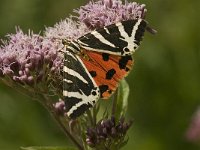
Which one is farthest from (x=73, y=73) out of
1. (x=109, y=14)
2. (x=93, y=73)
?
(x=109, y=14)

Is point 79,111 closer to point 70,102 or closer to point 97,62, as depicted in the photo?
point 70,102

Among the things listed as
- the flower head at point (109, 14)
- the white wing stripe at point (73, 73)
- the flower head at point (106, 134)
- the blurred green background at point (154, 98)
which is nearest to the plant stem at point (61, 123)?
the flower head at point (106, 134)

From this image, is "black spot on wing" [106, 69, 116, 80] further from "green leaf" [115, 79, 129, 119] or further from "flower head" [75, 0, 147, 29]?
"flower head" [75, 0, 147, 29]

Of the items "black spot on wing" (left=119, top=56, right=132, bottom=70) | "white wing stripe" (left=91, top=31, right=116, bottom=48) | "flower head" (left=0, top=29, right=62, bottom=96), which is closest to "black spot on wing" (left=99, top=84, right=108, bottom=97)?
"black spot on wing" (left=119, top=56, right=132, bottom=70)

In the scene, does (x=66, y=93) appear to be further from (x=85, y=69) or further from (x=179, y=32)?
(x=179, y=32)

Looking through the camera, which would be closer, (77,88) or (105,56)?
(77,88)

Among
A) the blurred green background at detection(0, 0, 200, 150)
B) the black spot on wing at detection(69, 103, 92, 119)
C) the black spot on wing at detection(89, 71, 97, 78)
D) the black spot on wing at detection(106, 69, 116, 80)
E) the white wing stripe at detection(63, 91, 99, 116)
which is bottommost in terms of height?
the blurred green background at detection(0, 0, 200, 150)

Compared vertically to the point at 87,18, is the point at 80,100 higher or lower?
lower

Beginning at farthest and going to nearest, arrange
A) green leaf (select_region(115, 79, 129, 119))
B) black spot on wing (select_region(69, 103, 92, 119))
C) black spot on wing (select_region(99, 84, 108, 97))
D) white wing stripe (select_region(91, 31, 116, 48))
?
green leaf (select_region(115, 79, 129, 119)) → white wing stripe (select_region(91, 31, 116, 48)) → black spot on wing (select_region(99, 84, 108, 97)) → black spot on wing (select_region(69, 103, 92, 119))

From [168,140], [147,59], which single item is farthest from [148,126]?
[147,59]
